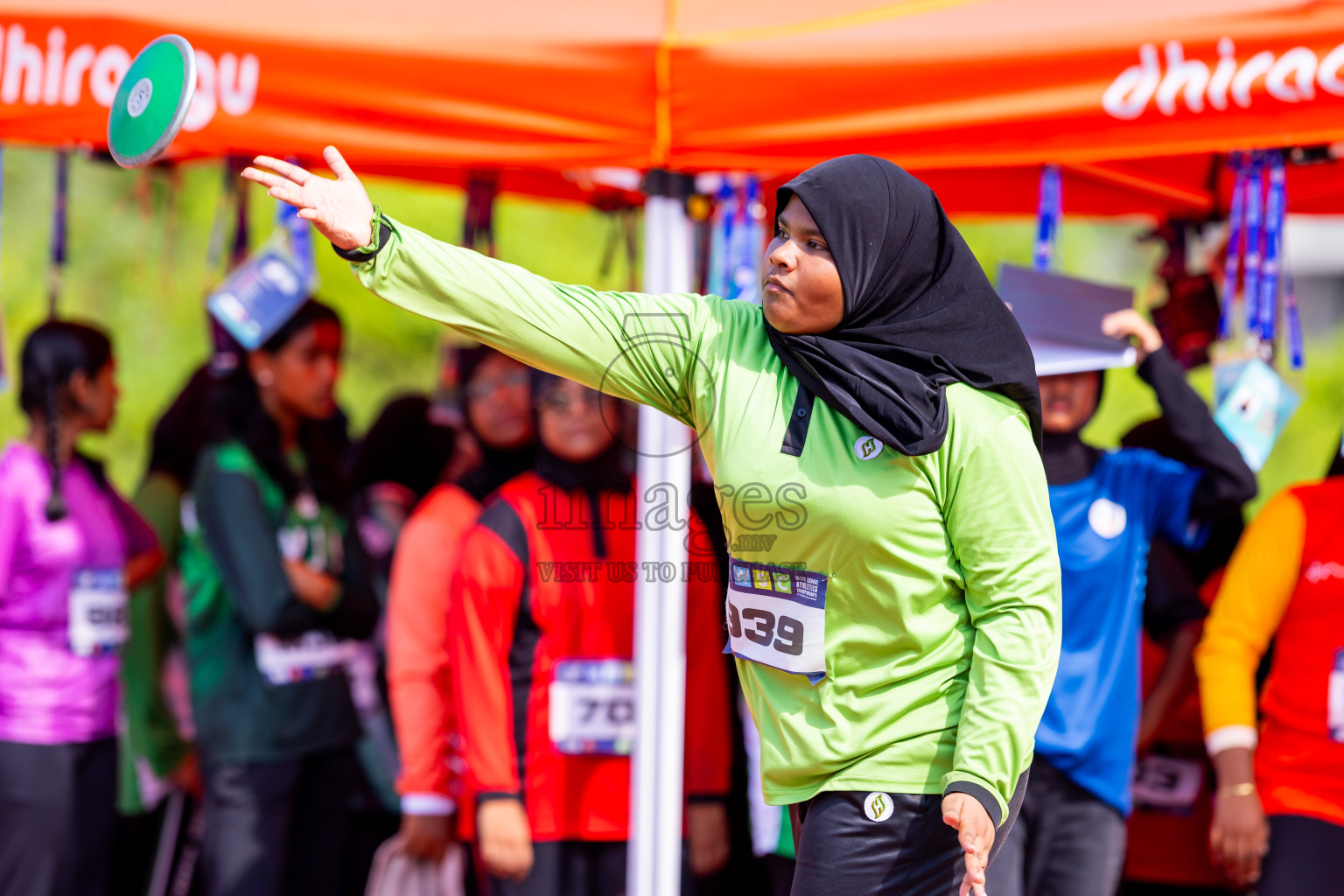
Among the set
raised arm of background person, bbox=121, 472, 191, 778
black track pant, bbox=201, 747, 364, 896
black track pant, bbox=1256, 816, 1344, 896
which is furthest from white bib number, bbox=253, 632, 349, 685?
black track pant, bbox=1256, 816, 1344, 896

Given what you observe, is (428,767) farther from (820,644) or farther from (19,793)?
(820,644)

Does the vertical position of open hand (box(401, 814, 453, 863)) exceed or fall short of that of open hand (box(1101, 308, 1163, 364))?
it falls short

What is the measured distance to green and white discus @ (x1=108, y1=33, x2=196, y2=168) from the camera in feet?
7.19

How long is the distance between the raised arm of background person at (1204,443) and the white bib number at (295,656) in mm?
2371

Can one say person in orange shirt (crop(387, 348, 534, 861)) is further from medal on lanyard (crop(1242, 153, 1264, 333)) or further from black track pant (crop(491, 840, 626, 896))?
medal on lanyard (crop(1242, 153, 1264, 333))

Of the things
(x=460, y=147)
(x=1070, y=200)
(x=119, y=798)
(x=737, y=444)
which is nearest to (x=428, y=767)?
(x=119, y=798)

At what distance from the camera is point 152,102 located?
230 cm

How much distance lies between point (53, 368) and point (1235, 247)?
3.26 metres

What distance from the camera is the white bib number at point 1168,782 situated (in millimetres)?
3633

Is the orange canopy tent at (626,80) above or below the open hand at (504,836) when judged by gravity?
above

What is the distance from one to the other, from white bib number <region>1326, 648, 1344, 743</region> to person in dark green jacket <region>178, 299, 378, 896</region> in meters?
2.55

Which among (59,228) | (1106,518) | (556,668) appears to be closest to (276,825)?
(556,668)

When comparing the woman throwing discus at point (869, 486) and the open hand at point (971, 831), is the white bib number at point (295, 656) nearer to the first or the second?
the woman throwing discus at point (869, 486)

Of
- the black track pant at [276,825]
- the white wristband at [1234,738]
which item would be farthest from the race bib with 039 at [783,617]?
the black track pant at [276,825]
